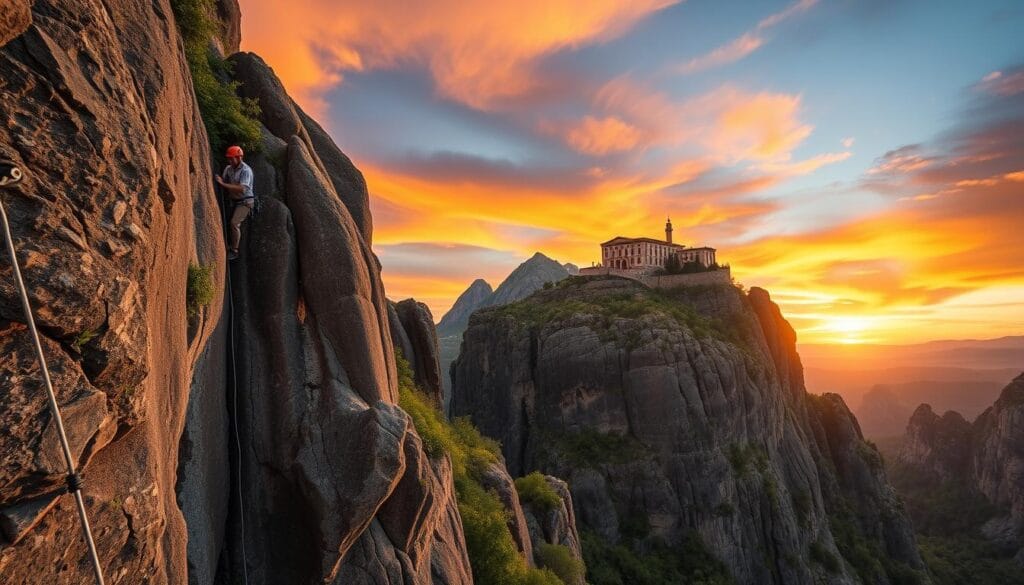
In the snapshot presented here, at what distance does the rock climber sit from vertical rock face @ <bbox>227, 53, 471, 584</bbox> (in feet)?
2.82

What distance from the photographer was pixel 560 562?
36969mm

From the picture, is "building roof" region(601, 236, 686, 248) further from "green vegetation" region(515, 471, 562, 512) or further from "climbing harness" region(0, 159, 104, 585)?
"climbing harness" region(0, 159, 104, 585)

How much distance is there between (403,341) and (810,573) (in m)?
79.0

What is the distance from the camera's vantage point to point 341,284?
1745 cm

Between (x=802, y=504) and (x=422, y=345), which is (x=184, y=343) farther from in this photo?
(x=802, y=504)

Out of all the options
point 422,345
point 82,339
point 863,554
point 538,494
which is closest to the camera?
point 82,339

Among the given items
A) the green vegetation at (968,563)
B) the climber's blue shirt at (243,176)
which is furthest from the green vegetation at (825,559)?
the climber's blue shirt at (243,176)

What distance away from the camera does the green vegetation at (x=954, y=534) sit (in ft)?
371

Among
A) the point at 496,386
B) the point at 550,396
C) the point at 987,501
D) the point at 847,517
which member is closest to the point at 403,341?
the point at 550,396

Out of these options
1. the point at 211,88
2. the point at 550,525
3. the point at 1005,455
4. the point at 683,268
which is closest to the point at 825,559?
the point at 683,268

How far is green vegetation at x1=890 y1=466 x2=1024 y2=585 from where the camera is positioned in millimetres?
113188

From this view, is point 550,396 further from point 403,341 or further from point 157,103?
point 157,103

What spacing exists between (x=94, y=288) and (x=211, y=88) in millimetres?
12271

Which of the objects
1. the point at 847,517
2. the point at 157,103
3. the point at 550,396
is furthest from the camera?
the point at 847,517
